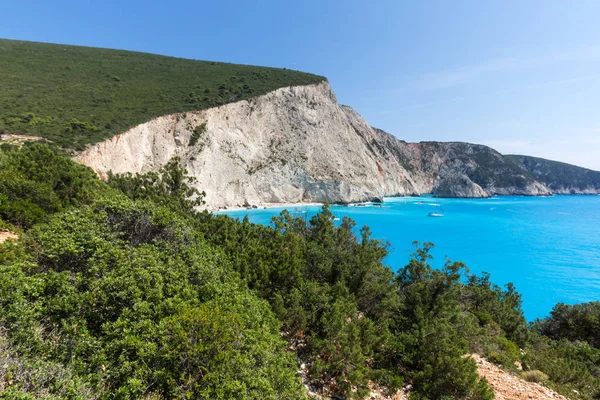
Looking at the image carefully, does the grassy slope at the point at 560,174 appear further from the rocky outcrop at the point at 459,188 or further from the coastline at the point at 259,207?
the coastline at the point at 259,207

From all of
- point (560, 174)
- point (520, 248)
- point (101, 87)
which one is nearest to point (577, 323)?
point (520, 248)

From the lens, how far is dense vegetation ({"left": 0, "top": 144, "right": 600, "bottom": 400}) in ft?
13.3

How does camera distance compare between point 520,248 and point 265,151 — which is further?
point 265,151

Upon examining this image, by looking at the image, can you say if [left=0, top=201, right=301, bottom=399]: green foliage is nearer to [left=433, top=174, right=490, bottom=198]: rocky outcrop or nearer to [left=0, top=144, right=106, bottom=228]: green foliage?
[left=0, top=144, right=106, bottom=228]: green foliage

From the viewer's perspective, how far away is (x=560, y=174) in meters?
158

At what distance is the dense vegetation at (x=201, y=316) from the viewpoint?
404 cm

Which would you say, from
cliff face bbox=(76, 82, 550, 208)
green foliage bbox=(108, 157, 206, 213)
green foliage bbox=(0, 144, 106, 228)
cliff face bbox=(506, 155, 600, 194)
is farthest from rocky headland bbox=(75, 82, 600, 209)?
cliff face bbox=(506, 155, 600, 194)

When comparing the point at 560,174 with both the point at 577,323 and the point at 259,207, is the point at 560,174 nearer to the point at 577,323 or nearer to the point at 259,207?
the point at 259,207

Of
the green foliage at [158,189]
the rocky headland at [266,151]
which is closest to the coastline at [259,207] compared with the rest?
the rocky headland at [266,151]

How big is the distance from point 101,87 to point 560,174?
216936mm

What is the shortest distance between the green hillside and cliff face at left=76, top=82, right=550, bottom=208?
2575 millimetres

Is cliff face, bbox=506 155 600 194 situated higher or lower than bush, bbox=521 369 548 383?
higher

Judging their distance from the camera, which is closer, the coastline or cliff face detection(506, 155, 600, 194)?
the coastline

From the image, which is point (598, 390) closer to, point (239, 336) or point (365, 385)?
point (365, 385)
